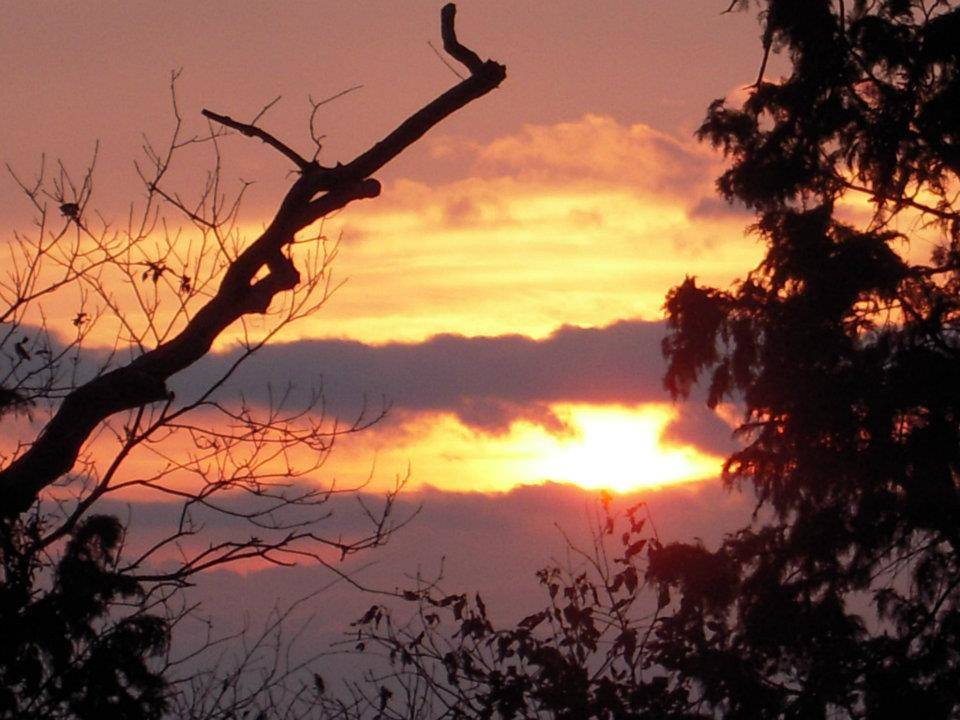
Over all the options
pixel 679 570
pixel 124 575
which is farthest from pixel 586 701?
pixel 679 570

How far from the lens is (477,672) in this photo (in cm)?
873

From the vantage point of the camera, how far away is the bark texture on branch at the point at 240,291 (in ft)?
17.7

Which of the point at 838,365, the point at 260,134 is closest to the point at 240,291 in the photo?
the point at 260,134

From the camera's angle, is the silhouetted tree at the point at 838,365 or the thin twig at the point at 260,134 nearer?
the thin twig at the point at 260,134

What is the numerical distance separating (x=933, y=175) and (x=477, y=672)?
854 cm

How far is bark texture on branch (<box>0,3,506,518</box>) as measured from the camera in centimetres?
541

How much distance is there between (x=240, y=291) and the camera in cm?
585

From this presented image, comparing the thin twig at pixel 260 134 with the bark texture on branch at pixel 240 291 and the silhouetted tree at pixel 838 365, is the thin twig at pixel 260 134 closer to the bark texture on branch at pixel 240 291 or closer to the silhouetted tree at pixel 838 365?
the bark texture on branch at pixel 240 291

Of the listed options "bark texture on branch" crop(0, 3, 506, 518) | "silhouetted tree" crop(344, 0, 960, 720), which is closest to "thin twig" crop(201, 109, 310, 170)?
"bark texture on branch" crop(0, 3, 506, 518)

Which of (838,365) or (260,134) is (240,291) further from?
(838,365)

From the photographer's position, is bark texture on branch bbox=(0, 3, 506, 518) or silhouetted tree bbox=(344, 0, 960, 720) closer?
bark texture on branch bbox=(0, 3, 506, 518)

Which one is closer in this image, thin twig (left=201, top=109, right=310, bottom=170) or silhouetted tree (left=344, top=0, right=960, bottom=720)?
thin twig (left=201, top=109, right=310, bottom=170)

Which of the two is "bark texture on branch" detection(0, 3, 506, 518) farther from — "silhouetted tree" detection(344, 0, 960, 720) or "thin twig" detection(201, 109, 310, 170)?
"silhouetted tree" detection(344, 0, 960, 720)

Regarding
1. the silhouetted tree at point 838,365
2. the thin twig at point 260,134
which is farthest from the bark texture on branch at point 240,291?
the silhouetted tree at point 838,365
